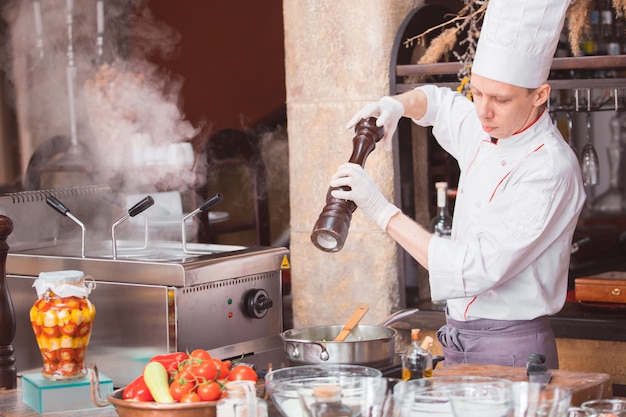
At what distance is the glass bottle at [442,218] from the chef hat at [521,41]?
1.32m

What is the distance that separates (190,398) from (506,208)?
1075 mm

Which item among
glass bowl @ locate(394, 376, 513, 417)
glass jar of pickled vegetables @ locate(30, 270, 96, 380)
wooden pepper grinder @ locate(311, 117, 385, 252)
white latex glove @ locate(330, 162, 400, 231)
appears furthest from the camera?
glass jar of pickled vegetables @ locate(30, 270, 96, 380)

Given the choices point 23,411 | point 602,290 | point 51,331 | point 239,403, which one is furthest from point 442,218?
point 239,403

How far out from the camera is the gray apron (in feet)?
9.09

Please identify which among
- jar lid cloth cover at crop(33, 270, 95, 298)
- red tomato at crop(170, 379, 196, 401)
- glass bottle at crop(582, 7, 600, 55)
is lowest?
red tomato at crop(170, 379, 196, 401)

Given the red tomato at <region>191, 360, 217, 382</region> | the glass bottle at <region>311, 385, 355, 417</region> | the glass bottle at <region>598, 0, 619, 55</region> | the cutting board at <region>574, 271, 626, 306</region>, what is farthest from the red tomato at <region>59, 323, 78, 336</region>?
the glass bottle at <region>598, 0, 619, 55</region>

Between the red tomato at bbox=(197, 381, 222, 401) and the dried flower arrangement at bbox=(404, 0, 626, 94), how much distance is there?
82.2 inches

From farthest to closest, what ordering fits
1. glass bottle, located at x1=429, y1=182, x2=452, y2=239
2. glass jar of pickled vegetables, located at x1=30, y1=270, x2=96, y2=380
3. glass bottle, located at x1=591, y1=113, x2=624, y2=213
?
glass bottle, located at x1=591, y1=113, x2=624, y2=213 < glass bottle, located at x1=429, y1=182, x2=452, y2=239 < glass jar of pickled vegetables, located at x1=30, y1=270, x2=96, y2=380

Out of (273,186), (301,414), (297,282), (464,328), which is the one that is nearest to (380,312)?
(297,282)

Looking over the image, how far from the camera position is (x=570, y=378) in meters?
2.28

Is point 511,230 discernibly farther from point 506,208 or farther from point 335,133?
point 335,133

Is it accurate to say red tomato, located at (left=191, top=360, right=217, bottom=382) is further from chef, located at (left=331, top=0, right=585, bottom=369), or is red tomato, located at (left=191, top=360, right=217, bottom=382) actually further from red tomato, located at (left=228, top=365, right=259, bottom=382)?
chef, located at (left=331, top=0, right=585, bottom=369)

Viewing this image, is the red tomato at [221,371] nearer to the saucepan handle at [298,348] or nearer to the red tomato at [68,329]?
the saucepan handle at [298,348]

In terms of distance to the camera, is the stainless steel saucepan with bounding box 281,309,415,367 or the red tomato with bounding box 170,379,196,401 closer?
the red tomato with bounding box 170,379,196,401
